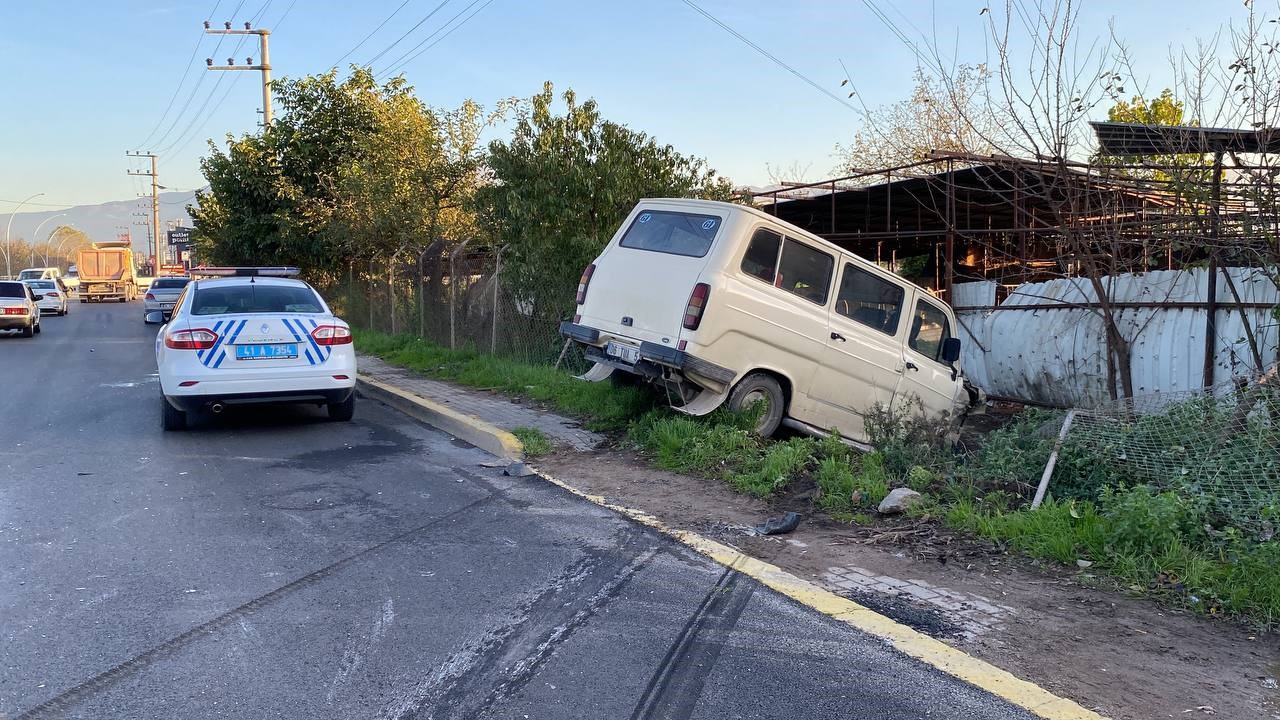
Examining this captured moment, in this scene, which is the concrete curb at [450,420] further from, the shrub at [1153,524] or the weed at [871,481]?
the shrub at [1153,524]

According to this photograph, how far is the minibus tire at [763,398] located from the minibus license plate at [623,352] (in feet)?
2.75

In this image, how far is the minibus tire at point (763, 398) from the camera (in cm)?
790

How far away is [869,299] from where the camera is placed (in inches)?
340

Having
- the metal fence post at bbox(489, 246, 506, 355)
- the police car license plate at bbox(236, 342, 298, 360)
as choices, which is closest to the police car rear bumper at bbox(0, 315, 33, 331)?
the metal fence post at bbox(489, 246, 506, 355)

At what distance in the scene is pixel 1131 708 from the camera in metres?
3.49

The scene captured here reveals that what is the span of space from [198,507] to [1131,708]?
5579 millimetres

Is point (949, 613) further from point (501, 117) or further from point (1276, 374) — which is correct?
point (501, 117)

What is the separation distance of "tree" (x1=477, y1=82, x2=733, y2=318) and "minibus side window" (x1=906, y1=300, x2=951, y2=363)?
4.35 m

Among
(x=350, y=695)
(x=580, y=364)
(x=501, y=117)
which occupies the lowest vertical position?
(x=350, y=695)

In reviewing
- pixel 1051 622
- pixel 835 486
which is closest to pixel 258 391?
pixel 835 486

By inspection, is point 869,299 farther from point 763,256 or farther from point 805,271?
point 763,256

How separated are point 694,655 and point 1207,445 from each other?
3.58 meters

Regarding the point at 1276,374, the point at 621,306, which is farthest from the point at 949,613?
the point at 621,306

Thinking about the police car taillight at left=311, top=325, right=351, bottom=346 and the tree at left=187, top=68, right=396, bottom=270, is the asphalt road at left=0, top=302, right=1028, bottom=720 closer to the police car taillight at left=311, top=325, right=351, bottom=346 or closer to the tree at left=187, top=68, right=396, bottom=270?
the police car taillight at left=311, top=325, right=351, bottom=346
